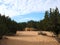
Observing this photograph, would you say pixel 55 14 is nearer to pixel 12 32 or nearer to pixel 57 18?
pixel 57 18

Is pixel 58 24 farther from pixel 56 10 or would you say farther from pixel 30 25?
pixel 30 25

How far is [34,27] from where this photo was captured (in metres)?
110

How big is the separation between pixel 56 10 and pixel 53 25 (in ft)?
18.8

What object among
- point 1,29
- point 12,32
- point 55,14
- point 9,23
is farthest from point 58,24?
point 12,32

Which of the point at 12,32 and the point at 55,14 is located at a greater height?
the point at 55,14

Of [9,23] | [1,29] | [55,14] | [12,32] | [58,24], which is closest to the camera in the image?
[1,29]

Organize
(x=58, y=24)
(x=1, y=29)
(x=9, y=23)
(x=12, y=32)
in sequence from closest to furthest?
1. (x=1, y=29)
2. (x=58, y=24)
3. (x=9, y=23)
4. (x=12, y=32)

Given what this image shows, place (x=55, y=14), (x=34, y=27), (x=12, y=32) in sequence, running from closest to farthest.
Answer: (x=55, y=14) → (x=12, y=32) → (x=34, y=27)

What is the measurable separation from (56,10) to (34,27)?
68.4 metres

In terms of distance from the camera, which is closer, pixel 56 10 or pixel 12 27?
pixel 56 10

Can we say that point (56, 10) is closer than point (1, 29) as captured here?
No

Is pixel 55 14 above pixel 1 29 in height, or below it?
above

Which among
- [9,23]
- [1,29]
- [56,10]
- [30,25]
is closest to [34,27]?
[30,25]

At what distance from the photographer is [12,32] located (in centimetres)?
5766
